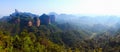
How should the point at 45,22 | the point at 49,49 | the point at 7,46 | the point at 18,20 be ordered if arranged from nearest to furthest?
the point at 7,46, the point at 49,49, the point at 18,20, the point at 45,22

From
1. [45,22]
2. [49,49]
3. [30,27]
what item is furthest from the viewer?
[45,22]

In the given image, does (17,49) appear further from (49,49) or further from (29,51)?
(49,49)

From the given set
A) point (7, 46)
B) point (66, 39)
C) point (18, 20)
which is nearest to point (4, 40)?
point (7, 46)

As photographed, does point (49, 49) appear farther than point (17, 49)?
Yes

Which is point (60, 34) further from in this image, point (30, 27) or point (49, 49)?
point (49, 49)

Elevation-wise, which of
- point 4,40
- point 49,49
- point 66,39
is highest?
point 4,40

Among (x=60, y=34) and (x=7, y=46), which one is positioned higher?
(x=7, y=46)
